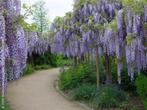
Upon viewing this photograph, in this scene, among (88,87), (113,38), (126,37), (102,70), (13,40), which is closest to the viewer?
A: (13,40)

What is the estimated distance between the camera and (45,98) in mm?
15500

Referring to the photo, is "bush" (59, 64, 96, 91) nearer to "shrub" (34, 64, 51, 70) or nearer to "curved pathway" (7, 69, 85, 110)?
"curved pathway" (7, 69, 85, 110)

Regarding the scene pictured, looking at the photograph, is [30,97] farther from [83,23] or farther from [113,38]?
[113,38]

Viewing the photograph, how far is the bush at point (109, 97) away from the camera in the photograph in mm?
12380

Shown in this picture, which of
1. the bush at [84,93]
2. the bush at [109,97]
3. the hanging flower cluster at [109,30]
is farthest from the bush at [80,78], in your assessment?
the bush at [109,97]

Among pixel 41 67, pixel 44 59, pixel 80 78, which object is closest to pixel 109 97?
pixel 80 78

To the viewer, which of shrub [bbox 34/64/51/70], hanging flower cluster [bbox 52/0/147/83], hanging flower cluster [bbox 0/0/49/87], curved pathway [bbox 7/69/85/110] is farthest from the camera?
shrub [bbox 34/64/51/70]

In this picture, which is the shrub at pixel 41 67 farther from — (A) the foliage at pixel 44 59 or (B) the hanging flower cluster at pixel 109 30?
(B) the hanging flower cluster at pixel 109 30

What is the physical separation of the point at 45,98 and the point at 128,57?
5315 millimetres

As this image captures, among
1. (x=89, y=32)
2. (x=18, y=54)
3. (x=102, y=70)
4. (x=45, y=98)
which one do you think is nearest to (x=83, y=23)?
(x=89, y=32)

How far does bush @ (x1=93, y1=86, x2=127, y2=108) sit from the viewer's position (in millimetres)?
12380

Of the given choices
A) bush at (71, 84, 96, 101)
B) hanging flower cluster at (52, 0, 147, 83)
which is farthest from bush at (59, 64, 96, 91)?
bush at (71, 84, 96, 101)

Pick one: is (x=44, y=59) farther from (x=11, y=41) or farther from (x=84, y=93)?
(x=11, y=41)

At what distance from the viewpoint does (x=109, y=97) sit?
12.6m
